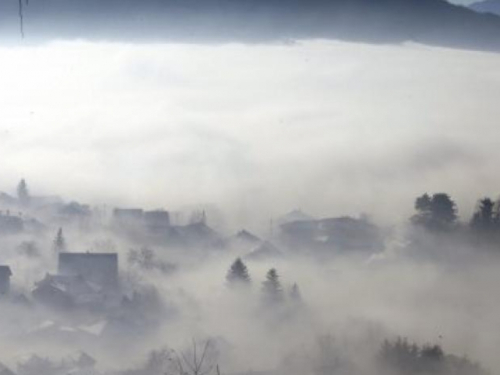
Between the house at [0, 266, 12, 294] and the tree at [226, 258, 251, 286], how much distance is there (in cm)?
1104

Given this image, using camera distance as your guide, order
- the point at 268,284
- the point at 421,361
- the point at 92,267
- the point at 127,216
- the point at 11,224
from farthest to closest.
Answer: the point at 127,216 → the point at 11,224 → the point at 92,267 → the point at 268,284 → the point at 421,361

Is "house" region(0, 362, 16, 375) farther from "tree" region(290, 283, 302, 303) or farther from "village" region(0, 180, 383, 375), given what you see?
"tree" region(290, 283, 302, 303)

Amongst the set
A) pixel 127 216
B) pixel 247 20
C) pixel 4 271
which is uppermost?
pixel 247 20

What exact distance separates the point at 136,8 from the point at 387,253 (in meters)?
142

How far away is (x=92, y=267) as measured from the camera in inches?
1774

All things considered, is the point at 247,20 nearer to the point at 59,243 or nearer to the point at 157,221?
the point at 157,221

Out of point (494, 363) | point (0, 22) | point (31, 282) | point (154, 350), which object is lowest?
point (494, 363)

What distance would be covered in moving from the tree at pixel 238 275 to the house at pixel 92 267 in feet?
19.4

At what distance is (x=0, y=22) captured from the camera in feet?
518

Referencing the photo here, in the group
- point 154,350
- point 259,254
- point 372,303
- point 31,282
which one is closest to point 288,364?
point 154,350

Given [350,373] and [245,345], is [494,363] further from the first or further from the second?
[245,345]

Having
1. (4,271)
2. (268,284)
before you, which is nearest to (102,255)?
(4,271)

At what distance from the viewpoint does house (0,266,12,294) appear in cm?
4059

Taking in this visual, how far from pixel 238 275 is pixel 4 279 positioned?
39.1 feet
